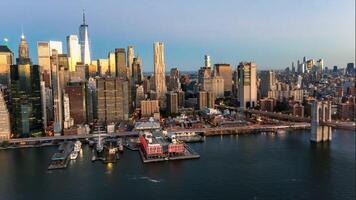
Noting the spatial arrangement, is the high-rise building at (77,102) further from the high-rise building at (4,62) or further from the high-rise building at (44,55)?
the high-rise building at (44,55)

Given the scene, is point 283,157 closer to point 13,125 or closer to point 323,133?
point 323,133

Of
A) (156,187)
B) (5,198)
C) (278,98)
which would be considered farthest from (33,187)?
(278,98)

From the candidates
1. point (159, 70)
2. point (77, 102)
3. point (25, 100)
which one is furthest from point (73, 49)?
point (25, 100)

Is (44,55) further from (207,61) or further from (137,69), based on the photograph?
(207,61)

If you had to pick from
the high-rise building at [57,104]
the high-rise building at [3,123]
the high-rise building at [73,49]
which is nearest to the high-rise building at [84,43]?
the high-rise building at [73,49]

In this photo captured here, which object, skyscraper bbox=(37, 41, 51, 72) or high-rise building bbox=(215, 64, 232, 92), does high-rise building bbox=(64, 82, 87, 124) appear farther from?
high-rise building bbox=(215, 64, 232, 92)
